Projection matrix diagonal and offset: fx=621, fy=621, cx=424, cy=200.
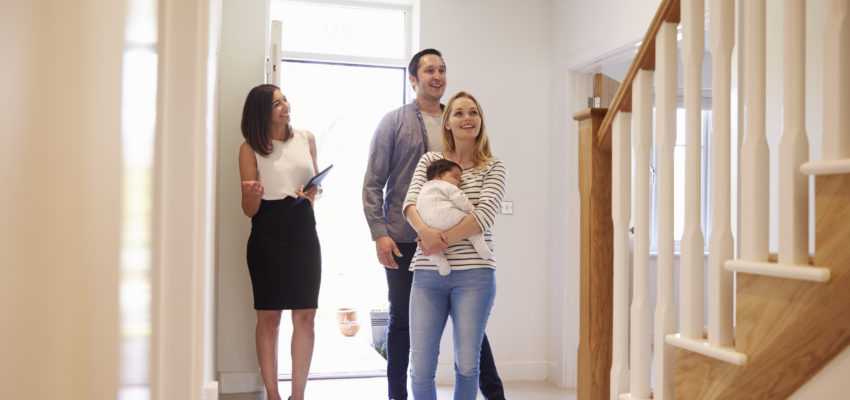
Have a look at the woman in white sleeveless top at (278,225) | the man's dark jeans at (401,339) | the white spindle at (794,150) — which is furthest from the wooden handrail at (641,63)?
the woman in white sleeveless top at (278,225)

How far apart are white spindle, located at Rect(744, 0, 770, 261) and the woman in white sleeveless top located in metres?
2.01

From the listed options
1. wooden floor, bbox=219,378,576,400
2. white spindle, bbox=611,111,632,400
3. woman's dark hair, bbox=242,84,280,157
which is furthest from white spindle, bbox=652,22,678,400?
wooden floor, bbox=219,378,576,400

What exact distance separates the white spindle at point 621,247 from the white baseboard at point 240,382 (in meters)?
2.33

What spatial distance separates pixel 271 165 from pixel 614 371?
1.84m

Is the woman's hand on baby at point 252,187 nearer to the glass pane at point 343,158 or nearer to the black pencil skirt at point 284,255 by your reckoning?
the black pencil skirt at point 284,255

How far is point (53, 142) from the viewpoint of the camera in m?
0.44

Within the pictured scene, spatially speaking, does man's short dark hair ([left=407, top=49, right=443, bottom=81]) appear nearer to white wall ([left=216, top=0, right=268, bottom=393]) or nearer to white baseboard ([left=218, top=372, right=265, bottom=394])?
white wall ([left=216, top=0, right=268, bottom=393])

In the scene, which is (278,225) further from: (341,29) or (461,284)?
(341,29)

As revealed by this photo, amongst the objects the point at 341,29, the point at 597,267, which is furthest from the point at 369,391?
the point at 341,29

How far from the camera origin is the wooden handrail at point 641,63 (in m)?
1.62

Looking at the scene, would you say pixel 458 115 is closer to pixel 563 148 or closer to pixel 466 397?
pixel 466 397

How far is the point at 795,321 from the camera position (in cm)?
129

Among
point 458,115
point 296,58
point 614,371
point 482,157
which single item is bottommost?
point 614,371

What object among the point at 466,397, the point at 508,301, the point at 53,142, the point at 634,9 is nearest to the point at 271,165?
the point at 466,397
